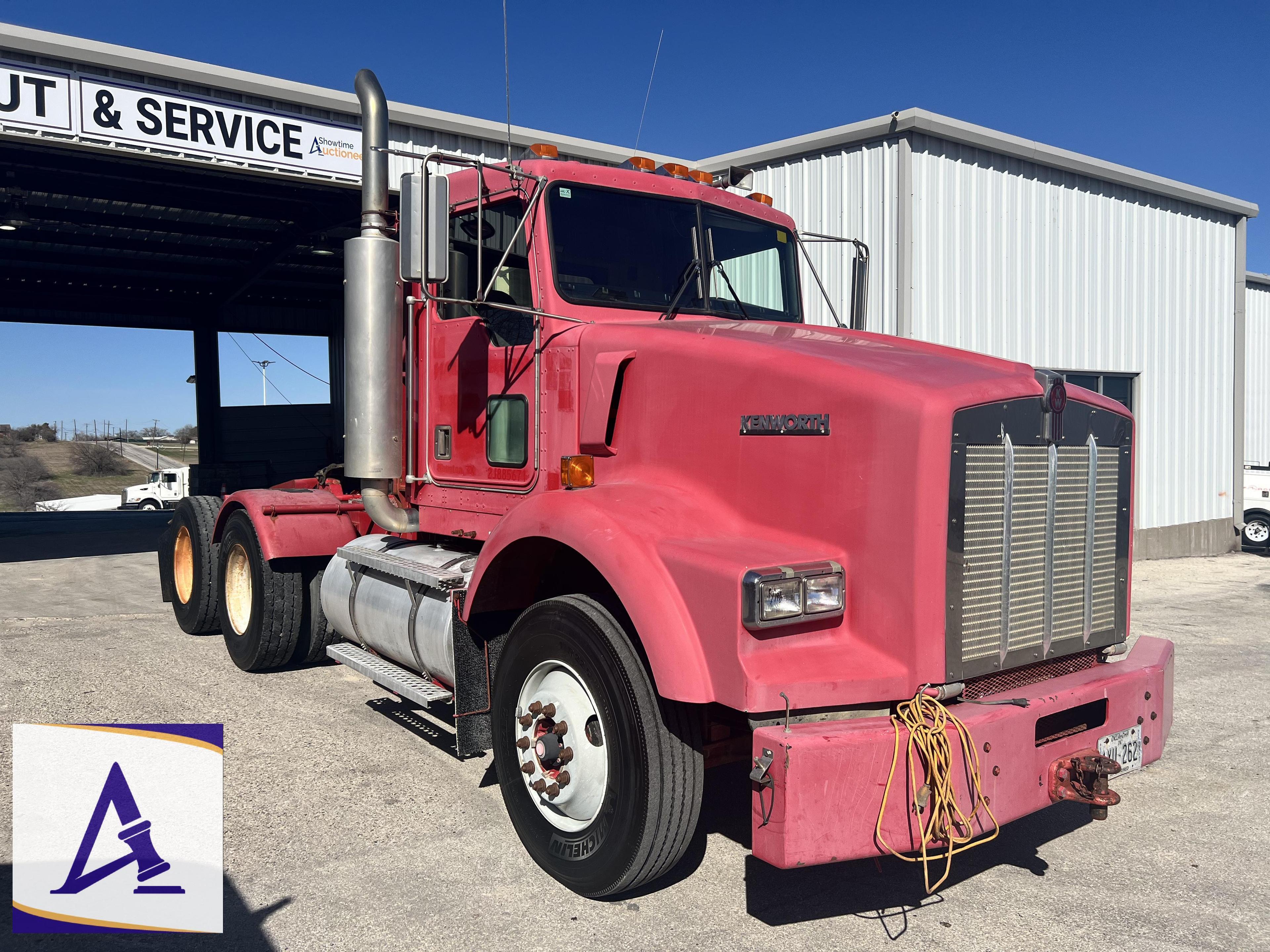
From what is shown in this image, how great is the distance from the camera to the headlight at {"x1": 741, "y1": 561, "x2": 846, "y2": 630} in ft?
9.75

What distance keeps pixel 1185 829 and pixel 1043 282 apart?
10.3 m

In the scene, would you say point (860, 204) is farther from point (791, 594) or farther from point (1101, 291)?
point (791, 594)

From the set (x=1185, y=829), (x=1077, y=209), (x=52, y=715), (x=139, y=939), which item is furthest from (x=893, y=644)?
(x=1077, y=209)

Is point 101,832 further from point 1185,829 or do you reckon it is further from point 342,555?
point 1185,829

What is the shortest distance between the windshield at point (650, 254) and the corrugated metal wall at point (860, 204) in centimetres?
→ 641

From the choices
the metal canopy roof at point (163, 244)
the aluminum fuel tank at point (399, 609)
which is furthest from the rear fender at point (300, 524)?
the metal canopy roof at point (163, 244)

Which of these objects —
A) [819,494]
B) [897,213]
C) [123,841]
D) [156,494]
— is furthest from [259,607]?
[156,494]

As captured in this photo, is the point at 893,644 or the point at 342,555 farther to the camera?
the point at 342,555

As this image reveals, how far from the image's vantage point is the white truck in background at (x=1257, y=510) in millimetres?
16672

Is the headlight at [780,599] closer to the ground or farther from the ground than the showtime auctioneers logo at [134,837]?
farther from the ground

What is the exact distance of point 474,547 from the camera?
5.27 metres

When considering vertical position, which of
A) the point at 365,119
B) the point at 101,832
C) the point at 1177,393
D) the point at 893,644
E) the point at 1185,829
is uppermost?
the point at 365,119

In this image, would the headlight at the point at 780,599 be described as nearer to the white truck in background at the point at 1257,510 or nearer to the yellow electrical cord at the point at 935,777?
the yellow electrical cord at the point at 935,777

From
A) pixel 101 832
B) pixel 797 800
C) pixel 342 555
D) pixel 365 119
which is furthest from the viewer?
pixel 342 555
